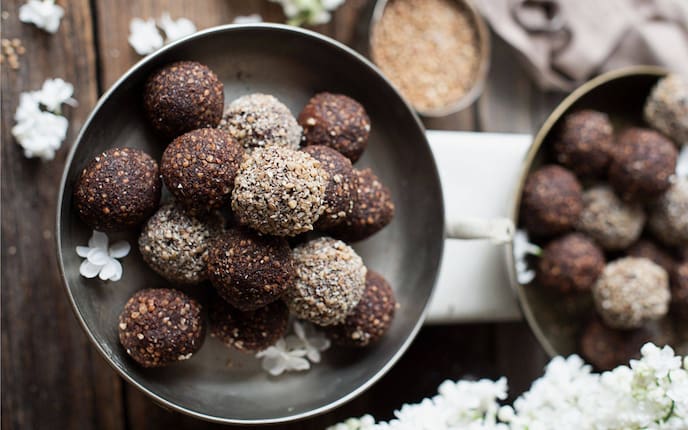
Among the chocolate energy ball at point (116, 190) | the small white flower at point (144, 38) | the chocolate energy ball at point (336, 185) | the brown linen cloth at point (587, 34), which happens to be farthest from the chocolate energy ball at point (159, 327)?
the brown linen cloth at point (587, 34)

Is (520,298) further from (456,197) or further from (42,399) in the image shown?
(42,399)

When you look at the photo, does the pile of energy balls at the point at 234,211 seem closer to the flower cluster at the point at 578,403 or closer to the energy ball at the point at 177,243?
the energy ball at the point at 177,243

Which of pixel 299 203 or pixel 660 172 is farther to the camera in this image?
pixel 660 172

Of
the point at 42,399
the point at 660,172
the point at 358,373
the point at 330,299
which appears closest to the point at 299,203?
the point at 330,299

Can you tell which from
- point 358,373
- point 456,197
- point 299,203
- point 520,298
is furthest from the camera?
point 456,197

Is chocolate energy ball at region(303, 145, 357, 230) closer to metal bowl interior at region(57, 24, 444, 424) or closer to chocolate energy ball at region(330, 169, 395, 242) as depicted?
chocolate energy ball at region(330, 169, 395, 242)

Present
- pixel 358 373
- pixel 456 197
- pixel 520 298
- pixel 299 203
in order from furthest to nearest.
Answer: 1. pixel 456 197
2. pixel 520 298
3. pixel 358 373
4. pixel 299 203
